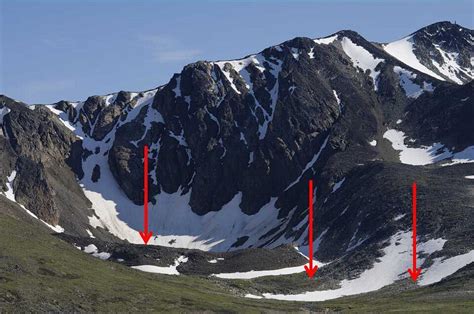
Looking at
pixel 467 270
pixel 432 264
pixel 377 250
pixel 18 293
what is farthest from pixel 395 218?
pixel 18 293

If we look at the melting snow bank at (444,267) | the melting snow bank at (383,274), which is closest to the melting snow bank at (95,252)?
the melting snow bank at (383,274)

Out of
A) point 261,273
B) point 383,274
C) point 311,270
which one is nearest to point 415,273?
point 383,274

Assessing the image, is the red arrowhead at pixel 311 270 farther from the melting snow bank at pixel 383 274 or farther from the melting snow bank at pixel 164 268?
the melting snow bank at pixel 164 268

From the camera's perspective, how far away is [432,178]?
648ft

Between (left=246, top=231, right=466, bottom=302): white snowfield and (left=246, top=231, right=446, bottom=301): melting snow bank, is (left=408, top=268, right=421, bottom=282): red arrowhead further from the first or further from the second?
(left=246, top=231, right=446, bottom=301): melting snow bank

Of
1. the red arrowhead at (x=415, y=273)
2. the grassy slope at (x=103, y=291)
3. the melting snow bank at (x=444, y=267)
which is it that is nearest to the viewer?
the grassy slope at (x=103, y=291)

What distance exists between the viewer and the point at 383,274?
14638cm

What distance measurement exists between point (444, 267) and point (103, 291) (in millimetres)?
68429

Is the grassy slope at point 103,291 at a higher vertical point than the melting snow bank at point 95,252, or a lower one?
lower

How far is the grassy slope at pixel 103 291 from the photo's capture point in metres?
90.2

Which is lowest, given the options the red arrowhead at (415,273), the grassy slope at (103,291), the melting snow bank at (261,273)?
the grassy slope at (103,291)

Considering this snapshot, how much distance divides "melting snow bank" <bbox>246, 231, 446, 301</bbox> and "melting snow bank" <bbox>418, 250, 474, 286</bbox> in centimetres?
519

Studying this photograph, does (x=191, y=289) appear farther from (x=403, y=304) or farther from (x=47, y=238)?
(x=403, y=304)

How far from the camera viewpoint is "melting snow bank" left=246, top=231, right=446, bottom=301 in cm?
13888
